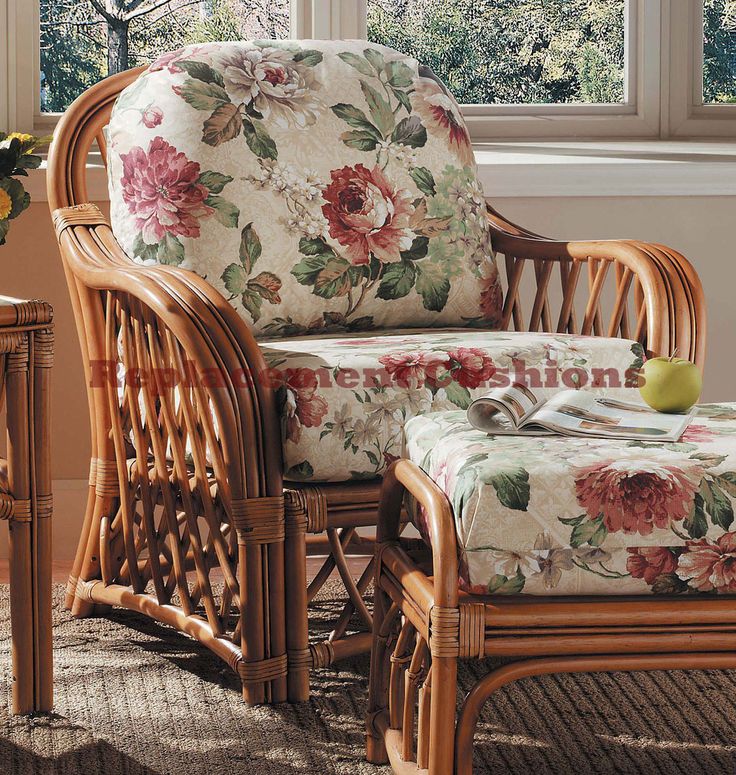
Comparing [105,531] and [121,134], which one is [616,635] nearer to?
[105,531]

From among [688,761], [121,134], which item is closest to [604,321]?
[121,134]

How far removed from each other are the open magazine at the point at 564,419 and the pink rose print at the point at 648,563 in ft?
0.56

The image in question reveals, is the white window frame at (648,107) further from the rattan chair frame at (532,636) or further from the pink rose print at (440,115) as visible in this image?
the rattan chair frame at (532,636)

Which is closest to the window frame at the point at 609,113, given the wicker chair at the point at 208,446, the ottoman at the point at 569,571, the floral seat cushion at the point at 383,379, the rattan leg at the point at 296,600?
the wicker chair at the point at 208,446

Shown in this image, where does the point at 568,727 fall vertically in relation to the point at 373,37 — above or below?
below

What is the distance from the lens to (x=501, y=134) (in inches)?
116

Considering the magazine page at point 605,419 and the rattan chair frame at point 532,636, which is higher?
the magazine page at point 605,419

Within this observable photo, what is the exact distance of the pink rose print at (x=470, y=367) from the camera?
175 centimetres

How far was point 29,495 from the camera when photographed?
1535mm

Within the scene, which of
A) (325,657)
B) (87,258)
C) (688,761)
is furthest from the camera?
(87,258)

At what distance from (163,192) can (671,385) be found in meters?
1.03

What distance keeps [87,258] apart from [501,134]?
1.43m

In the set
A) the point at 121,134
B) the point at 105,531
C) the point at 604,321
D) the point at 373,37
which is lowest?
the point at 105,531

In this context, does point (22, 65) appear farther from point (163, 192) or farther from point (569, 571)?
point (569, 571)
